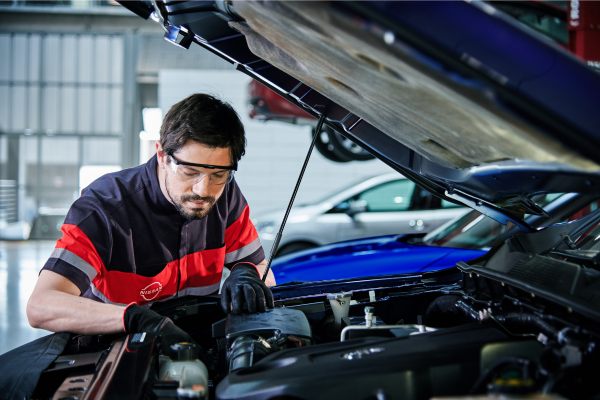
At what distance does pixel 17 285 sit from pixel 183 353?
5.14 metres

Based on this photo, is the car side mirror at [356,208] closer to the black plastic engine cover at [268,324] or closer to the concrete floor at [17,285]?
the concrete floor at [17,285]

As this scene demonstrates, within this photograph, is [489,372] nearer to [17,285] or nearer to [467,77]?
[467,77]

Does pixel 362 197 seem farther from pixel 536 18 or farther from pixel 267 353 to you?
pixel 267 353

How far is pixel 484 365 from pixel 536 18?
458 centimetres

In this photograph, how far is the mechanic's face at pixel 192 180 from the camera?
153 cm

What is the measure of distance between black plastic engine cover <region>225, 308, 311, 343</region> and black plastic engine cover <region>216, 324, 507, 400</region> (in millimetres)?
206

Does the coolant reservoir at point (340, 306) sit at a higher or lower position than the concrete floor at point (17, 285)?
higher

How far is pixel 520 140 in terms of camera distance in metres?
0.77

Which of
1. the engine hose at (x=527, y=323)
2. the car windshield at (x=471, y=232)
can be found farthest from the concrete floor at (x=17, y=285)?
the engine hose at (x=527, y=323)

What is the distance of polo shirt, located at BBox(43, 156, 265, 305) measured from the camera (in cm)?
151

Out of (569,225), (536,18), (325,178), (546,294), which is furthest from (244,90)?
(546,294)

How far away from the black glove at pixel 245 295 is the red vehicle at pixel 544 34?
2279 millimetres

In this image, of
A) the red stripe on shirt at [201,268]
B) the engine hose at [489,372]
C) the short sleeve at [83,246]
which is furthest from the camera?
the red stripe on shirt at [201,268]

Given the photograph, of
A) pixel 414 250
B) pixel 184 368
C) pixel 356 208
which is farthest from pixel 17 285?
pixel 184 368
